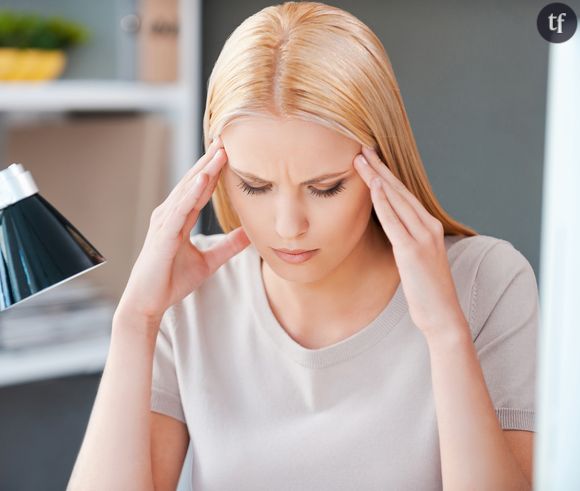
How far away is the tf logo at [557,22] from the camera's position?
70 cm

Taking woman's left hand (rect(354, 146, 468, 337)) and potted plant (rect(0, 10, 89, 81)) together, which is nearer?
woman's left hand (rect(354, 146, 468, 337))

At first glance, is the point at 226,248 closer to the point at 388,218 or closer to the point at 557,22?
the point at 388,218

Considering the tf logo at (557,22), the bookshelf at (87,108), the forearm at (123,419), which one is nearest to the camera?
the tf logo at (557,22)

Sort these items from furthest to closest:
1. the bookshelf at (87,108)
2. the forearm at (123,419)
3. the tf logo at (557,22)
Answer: the bookshelf at (87,108) < the forearm at (123,419) < the tf logo at (557,22)

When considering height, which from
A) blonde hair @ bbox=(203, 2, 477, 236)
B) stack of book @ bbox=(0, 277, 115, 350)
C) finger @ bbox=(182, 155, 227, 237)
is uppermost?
blonde hair @ bbox=(203, 2, 477, 236)

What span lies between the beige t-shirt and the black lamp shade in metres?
0.22

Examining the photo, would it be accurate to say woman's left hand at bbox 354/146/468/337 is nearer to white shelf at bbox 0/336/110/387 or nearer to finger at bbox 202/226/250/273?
finger at bbox 202/226/250/273

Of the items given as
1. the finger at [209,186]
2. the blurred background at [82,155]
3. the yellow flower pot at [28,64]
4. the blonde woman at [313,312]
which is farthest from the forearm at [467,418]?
the yellow flower pot at [28,64]

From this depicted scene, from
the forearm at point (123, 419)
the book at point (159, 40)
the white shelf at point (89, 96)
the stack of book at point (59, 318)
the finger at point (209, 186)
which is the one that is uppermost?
the book at point (159, 40)

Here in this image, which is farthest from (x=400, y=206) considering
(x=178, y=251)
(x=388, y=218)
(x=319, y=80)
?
(x=178, y=251)

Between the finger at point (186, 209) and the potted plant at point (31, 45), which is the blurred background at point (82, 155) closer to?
the potted plant at point (31, 45)

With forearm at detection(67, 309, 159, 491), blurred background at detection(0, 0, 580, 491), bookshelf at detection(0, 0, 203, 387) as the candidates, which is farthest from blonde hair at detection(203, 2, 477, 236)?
bookshelf at detection(0, 0, 203, 387)

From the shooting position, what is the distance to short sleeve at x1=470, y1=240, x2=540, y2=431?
77 centimetres

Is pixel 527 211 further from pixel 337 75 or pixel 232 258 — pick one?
pixel 232 258
